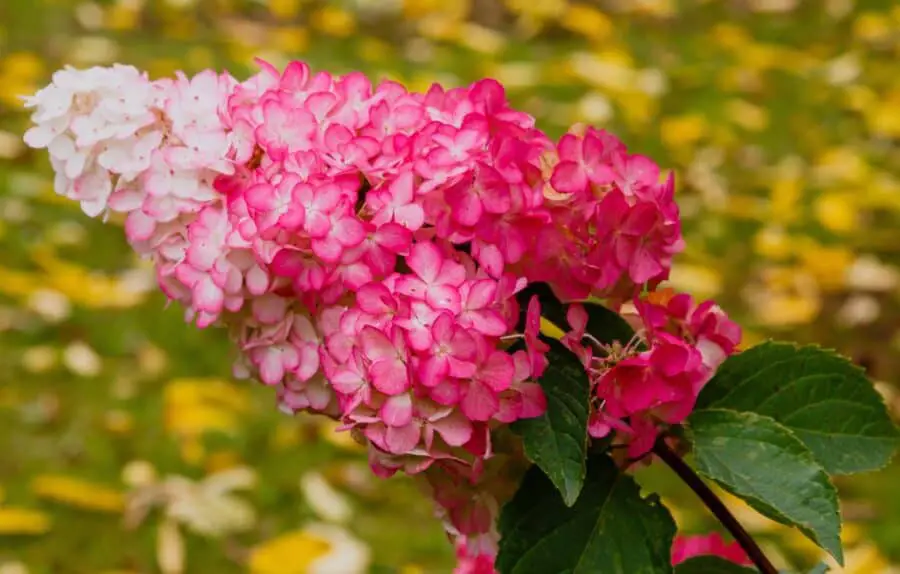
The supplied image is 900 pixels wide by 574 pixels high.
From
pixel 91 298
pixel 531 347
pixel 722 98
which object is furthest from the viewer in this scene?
pixel 722 98

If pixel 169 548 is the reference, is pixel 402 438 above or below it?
above

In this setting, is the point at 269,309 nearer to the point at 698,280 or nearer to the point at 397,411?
the point at 397,411

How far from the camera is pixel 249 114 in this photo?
0.72 metres

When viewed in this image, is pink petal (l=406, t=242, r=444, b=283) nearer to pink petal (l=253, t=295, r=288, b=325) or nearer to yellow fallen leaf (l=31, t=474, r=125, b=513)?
pink petal (l=253, t=295, r=288, b=325)

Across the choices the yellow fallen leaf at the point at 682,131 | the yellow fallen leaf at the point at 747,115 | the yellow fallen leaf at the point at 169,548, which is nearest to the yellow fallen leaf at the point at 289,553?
the yellow fallen leaf at the point at 169,548

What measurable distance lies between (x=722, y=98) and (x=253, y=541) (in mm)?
1888

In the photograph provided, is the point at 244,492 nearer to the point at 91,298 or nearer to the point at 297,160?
the point at 91,298

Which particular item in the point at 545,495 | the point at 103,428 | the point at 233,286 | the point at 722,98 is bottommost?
the point at 103,428

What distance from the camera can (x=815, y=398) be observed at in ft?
2.49

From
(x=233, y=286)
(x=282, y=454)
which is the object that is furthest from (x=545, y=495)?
(x=282, y=454)

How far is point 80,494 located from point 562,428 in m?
1.41

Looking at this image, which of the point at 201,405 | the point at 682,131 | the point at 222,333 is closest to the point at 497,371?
the point at 201,405

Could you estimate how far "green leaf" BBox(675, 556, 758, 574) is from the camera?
805 millimetres

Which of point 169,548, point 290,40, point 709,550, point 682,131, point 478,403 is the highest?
point 478,403
